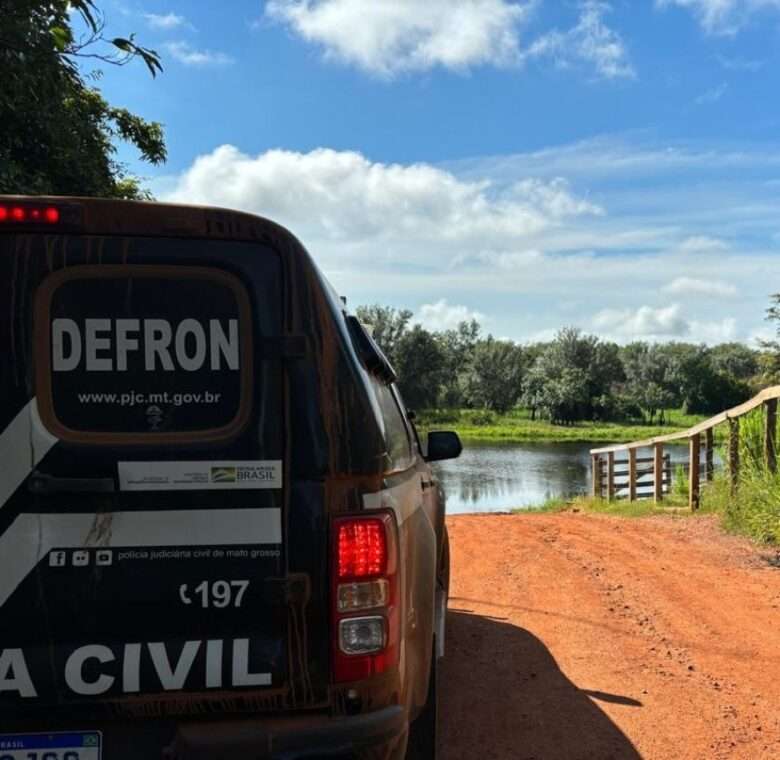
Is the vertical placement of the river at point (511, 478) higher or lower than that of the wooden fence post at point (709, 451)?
lower

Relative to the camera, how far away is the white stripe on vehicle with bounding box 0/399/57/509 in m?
2.10

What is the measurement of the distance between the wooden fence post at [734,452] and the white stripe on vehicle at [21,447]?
9.09 metres

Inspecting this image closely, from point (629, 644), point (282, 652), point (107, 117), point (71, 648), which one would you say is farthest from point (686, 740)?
point (107, 117)

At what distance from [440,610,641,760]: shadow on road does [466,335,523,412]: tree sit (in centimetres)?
6824

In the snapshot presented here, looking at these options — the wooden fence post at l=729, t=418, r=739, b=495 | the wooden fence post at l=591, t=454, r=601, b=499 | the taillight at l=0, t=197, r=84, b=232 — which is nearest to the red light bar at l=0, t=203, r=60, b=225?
the taillight at l=0, t=197, r=84, b=232

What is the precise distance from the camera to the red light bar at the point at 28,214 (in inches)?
85.9

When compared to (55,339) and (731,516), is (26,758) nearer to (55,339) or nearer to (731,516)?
(55,339)

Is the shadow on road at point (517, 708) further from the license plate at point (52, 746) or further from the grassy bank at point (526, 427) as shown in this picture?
the grassy bank at point (526, 427)

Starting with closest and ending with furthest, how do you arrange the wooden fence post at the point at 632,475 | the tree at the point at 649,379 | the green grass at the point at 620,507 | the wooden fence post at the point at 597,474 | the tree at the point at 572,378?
the green grass at the point at 620,507
the wooden fence post at the point at 632,475
the wooden fence post at the point at 597,474
the tree at the point at 572,378
the tree at the point at 649,379

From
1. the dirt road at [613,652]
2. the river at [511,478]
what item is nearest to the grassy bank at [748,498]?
the dirt road at [613,652]

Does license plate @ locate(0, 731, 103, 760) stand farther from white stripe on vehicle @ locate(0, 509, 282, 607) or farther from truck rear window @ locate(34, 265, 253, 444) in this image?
truck rear window @ locate(34, 265, 253, 444)

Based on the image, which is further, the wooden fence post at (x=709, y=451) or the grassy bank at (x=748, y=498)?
the wooden fence post at (x=709, y=451)

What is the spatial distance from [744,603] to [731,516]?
3238 millimetres

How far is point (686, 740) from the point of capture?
3676mm
